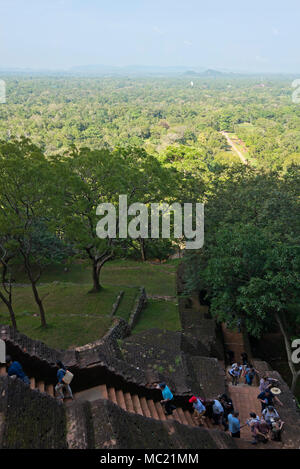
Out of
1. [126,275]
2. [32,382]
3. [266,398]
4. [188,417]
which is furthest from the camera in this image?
[126,275]

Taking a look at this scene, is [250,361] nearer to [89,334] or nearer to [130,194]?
[89,334]

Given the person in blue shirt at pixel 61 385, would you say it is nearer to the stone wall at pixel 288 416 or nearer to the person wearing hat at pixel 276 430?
the person wearing hat at pixel 276 430

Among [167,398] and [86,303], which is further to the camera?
[86,303]

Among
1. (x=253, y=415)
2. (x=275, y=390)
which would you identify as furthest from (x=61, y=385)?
(x=275, y=390)

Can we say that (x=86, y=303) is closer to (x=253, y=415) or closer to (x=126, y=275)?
(x=126, y=275)

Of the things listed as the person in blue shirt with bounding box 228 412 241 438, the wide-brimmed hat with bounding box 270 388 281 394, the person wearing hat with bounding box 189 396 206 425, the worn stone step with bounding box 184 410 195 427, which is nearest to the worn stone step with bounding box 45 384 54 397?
the person wearing hat with bounding box 189 396 206 425

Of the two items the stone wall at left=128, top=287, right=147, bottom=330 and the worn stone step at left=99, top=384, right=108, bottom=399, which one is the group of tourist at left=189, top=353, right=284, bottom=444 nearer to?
the worn stone step at left=99, top=384, right=108, bottom=399

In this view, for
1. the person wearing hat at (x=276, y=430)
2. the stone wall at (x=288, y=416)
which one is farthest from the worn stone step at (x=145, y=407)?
the stone wall at (x=288, y=416)

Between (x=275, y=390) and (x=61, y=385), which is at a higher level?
(x=61, y=385)
